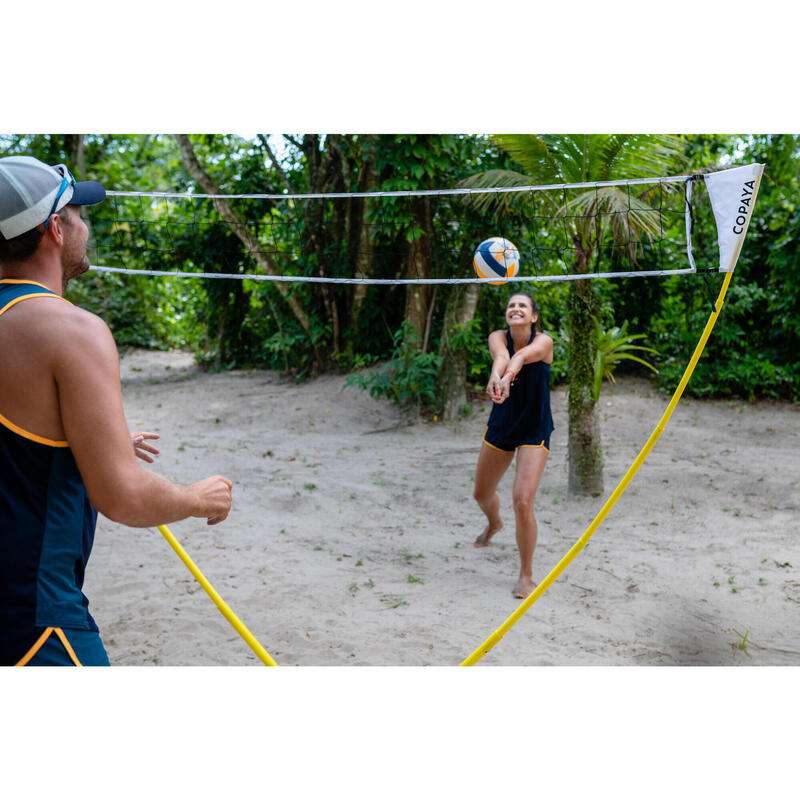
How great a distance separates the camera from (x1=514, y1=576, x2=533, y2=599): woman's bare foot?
4.42 m

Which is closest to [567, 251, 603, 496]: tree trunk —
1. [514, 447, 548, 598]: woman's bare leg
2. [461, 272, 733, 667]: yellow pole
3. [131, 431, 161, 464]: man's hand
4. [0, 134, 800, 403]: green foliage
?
[0, 134, 800, 403]: green foliage

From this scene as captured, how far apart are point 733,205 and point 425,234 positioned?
19.0 ft

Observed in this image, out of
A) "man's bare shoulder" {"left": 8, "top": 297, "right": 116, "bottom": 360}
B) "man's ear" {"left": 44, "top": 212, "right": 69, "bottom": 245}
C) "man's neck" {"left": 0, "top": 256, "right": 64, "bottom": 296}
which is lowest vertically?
"man's bare shoulder" {"left": 8, "top": 297, "right": 116, "bottom": 360}

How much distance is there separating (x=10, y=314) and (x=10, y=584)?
0.55 metres

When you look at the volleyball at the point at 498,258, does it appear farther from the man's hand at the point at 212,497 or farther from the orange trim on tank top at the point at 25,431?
the orange trim on tank top at the point at 25,431

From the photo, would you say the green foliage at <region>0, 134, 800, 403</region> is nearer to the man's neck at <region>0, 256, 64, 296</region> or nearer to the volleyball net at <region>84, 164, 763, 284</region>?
the volleyball net at <region>84, 164, 763, 284</region>

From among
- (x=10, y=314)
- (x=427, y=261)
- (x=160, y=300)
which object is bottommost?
(x=160, y=300)

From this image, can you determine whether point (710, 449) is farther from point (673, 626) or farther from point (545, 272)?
point (673, 626)

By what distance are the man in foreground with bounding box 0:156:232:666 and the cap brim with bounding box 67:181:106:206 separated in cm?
8

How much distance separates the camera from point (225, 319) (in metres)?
12.0

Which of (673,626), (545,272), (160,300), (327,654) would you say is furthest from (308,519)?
(160,300)

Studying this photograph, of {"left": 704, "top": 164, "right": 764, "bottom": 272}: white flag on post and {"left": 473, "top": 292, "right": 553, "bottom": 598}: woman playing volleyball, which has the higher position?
{"left": 704, "top": 164, "right": 764, "bottom": 272}: white flag on post

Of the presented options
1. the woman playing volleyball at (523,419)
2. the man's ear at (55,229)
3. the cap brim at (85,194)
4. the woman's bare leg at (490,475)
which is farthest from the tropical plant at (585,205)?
the man's ear at (55,229)

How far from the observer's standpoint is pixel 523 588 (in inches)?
175
